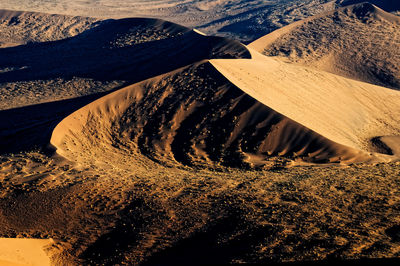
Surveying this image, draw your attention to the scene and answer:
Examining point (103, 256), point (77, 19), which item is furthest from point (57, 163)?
point (77, 19)

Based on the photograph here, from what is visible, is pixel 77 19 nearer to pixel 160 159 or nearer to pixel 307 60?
pixel 307 60

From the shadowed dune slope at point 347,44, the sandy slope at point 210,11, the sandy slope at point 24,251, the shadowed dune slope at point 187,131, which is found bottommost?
the sandy slope at point 24,251

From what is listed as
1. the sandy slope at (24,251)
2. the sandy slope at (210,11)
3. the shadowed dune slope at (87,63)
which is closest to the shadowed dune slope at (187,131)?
the shadowed dune slope at (87,63)

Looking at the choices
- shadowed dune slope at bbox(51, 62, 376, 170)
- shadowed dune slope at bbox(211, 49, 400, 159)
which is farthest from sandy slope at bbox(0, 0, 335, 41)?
shadowed dune slope at bbox(51, 62, 376, 170)

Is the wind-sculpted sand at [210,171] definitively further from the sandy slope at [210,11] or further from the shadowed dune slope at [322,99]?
the sandy slope at [210,11]

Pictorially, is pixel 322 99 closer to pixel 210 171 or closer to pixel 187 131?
pixel 187 131
